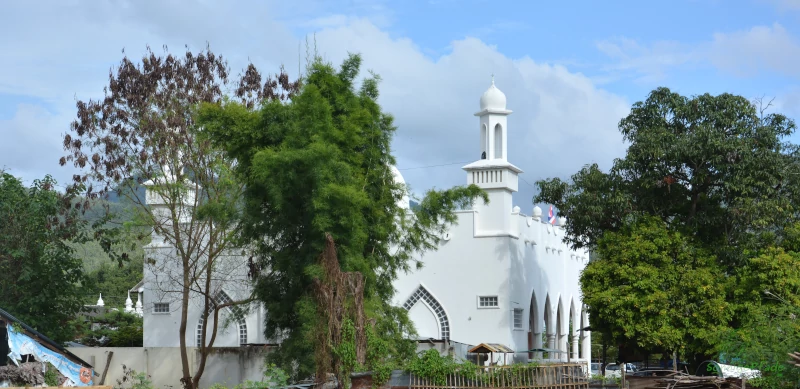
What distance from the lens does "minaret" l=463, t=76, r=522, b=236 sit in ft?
100

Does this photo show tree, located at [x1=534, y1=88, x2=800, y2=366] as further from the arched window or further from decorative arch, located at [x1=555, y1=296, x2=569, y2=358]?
decorative arch, located at [x1=555, y1=296, x2=569, y2=358]

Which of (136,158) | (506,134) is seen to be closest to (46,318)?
(136,158)

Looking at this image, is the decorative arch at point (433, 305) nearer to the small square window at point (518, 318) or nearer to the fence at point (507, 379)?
the small square window at point (518, 318)

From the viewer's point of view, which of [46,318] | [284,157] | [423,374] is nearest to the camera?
[423,374]

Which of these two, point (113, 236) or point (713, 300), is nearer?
point (713, 300)

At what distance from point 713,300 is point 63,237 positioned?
17.5 m

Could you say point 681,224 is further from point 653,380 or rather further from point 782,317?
point 653,380

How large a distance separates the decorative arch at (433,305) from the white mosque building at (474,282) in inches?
1.1

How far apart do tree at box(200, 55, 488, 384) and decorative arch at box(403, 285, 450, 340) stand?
5.65 m

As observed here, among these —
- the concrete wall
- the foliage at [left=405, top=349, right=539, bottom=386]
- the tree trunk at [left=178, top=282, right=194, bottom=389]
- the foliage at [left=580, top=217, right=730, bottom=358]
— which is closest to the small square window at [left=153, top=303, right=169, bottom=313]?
the concrete wall

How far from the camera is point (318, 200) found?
2175cm

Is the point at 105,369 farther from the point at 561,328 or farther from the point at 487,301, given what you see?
the point at 561,328

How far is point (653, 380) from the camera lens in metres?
20.1

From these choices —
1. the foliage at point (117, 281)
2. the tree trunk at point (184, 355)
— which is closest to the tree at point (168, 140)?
the tree trunk at point (184, 355)
